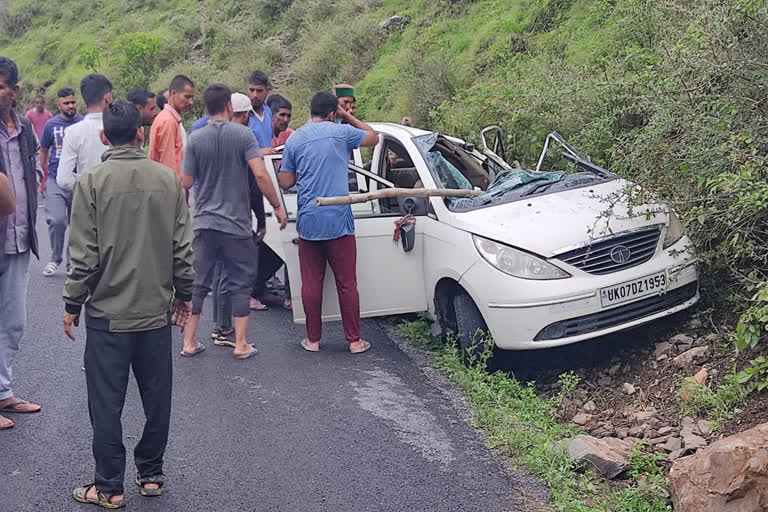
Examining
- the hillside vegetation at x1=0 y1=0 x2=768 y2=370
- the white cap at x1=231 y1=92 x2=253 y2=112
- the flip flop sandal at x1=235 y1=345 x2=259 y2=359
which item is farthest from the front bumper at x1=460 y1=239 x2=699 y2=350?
the white cap at x1=231 y1=92 x2=253 y2=112

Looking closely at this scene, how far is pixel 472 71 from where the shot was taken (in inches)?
567

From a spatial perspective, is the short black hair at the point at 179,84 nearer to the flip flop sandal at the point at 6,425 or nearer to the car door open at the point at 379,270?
the car door open at the point at 379,270

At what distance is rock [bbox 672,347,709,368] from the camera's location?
545cm

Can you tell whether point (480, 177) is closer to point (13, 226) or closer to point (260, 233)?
point (260, 233)

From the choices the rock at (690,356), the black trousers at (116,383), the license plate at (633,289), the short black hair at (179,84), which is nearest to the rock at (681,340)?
the rock at (690,356)

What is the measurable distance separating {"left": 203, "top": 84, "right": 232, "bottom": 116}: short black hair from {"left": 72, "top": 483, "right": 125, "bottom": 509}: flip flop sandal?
3.02 m

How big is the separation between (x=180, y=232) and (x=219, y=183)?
2114 millimetres

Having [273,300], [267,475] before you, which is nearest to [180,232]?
[267,475]

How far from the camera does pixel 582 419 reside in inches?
206

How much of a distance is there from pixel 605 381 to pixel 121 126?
3.56m

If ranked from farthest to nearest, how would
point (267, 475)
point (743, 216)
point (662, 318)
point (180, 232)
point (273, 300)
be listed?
point (273, 300)
point (662, 318)
point (743, 216)
point (267, 475)
point (180, 232)

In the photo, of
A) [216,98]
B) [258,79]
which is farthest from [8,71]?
[258,79]

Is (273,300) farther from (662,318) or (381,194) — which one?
(662,318)

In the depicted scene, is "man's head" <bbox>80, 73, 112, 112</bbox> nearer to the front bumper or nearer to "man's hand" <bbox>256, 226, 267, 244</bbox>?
"man's hand" <bbox>256, 226, 267, 244</bbox>
